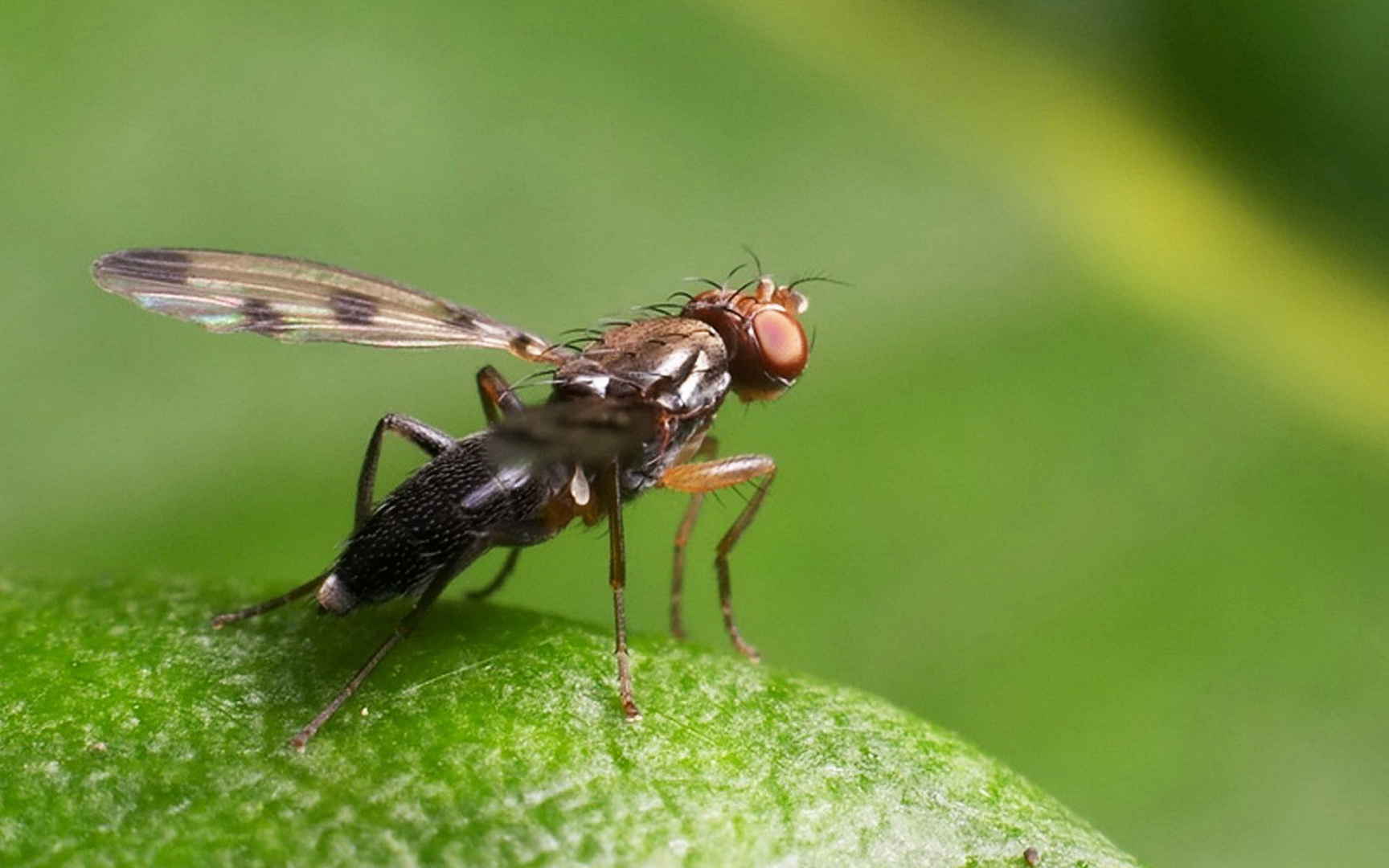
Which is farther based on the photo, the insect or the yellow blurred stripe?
the yellow blurred stripe

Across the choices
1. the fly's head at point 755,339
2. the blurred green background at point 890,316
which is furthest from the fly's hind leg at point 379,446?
the fly's head at point 755,339

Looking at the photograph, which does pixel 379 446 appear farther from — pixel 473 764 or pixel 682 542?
pixel 473 764

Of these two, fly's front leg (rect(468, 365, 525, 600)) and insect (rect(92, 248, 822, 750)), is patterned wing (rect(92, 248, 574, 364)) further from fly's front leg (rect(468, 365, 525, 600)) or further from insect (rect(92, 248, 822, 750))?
fly's front leg (rect(468, 365, 525, 600))

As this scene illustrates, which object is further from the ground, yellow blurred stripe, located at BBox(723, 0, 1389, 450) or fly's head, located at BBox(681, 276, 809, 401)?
yellow blurred stripe, located at BBox(723, 0, 1389, 450)

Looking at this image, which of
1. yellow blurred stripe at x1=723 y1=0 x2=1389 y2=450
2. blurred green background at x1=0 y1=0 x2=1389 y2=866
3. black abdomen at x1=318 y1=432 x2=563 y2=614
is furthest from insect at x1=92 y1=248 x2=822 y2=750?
yellow blurred stripe at x1=723 y1=0 x2=1389 y2=450

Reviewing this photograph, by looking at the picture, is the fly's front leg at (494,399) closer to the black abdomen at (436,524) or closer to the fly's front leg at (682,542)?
the black abdomen at (436,524)

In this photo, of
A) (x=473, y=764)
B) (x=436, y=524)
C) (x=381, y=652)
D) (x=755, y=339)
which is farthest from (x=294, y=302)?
(x=473, y=764)
